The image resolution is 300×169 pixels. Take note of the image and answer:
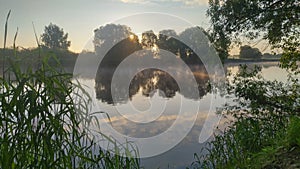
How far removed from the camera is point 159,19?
8.14 metres

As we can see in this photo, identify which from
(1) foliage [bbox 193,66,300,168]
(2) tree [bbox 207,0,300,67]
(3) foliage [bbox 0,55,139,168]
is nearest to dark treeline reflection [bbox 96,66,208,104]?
(1) foliage [bbox 193,66,300,168]

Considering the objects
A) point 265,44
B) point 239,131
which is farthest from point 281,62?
point 239,131

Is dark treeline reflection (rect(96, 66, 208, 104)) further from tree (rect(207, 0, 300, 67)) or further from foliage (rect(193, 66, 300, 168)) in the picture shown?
tree (rect(207, 0, 300, 67))

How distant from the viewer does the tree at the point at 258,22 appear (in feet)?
17.8

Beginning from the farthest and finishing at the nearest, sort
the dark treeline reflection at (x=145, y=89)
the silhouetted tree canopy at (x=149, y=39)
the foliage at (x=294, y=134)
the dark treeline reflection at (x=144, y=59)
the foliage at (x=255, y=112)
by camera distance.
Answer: the silhouetted tree canopy at (x=149, y=39), the dark treeline reflection at (x=144, y=59), the dark treeline reflection at (x=145, y=89), the foliage at (x=255, y=112), the foliage at (x=294, y=134)

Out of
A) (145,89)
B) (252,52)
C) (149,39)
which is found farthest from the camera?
(149,39)

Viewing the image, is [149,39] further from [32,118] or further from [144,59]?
[32,118]

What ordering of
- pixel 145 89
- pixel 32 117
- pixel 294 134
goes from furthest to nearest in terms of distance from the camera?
pixel 145 89, pixel 294 134, pixel 32 117

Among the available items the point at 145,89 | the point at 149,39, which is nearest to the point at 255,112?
the point at 145,89

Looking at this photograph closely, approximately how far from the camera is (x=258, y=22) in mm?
5621

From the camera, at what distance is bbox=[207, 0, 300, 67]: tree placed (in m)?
5.44

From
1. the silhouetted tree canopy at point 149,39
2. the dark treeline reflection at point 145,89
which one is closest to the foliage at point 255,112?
the dark treeline reflection at point 145,89

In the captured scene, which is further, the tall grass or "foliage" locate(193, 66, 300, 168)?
"foliage" locate(193, 66, 300, 168)

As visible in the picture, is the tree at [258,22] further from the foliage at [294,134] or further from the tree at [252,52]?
the foliage at [294,134]
